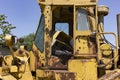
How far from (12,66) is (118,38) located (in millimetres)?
1811

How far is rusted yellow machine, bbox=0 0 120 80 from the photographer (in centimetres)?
479

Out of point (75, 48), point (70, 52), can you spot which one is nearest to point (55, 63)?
point (70, 52)

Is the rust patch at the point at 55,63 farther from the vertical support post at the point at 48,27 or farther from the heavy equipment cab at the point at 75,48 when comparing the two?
the vertical support post at the point at 48,27

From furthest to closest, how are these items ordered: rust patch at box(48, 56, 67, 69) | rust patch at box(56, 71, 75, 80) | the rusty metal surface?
rust patch at box(48, 56, 67, 69), rust patch at box(56, 71, 75, 80), the rusty metal surface

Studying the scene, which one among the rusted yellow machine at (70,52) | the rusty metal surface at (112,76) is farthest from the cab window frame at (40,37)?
the rusty metal surface at (112,76)

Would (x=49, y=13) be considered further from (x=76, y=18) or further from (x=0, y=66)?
(x=0, y=66)

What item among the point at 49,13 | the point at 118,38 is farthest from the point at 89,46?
the point at 49,13

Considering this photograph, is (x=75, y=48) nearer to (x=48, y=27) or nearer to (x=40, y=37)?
(x=48, y=27)

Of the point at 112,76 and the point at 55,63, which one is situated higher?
the point at 55,63

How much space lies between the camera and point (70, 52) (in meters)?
5.20

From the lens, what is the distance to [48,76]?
4902mm

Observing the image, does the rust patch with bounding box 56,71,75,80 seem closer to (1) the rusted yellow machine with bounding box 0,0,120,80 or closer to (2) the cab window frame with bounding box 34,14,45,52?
(1) the rusted yellow machine with bounding box 0,0,120,80

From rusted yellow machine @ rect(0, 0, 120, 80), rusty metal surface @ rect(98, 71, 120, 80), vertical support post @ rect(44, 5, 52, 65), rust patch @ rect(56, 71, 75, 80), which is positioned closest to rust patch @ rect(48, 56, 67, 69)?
rusted yellow machine @ rect(0, 0, 120, 80)

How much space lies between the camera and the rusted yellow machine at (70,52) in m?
4.79
